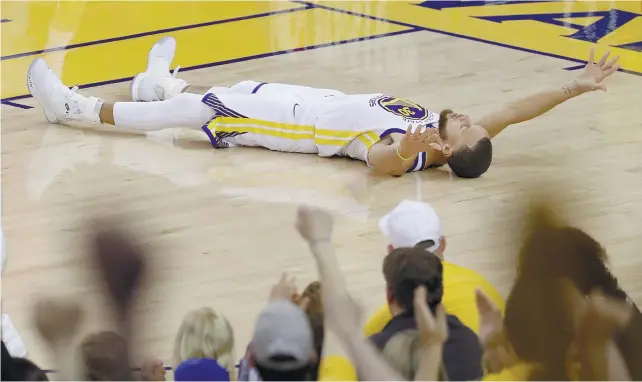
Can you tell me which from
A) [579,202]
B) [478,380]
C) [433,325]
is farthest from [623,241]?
[433,325]

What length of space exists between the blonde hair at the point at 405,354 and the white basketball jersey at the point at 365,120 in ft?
7.49

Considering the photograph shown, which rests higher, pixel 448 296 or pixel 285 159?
pixel 448 296

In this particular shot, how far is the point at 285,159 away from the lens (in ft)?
12.9

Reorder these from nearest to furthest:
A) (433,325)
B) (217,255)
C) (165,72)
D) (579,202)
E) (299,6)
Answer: (433,325)
(217,255)
(579,202)
(165,72)
(299,6)

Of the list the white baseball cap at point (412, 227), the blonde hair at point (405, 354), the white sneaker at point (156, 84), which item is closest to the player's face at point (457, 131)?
the white sneaker at point (156, 84)

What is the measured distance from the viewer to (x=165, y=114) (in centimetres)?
411

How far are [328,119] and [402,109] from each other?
0.26m

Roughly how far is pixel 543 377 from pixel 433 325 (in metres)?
0.16

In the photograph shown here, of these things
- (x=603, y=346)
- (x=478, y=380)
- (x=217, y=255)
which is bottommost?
(x=217, y=255)

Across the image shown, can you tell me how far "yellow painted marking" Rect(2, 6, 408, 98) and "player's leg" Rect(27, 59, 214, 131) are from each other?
630 mm

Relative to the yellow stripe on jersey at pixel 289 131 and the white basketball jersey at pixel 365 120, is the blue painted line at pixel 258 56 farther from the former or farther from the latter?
the white basketball jersey at pixel 365 120

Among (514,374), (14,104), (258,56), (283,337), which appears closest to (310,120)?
(14,104)

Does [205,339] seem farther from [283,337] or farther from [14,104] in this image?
[14,104]

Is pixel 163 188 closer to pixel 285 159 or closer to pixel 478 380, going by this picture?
pixel 285 159
